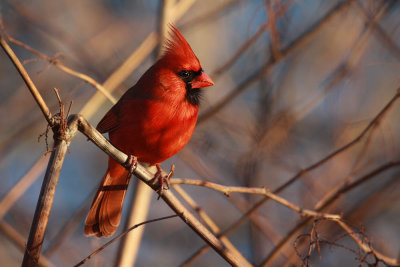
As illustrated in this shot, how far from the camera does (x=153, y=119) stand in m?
2.35

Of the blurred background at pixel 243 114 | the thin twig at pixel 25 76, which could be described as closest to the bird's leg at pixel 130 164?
the thin twig at pixel 25 76

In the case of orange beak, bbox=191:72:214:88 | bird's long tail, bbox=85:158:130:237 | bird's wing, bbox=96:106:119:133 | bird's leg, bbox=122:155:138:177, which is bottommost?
bird's leg, bbox=122:155:138:177

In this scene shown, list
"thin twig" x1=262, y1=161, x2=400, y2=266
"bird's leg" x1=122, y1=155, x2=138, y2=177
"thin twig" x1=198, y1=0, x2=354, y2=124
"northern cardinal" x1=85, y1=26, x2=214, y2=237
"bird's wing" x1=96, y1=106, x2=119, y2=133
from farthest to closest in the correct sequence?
1. "thin twig" x1=198, y1=0, x2=354, y2=124
2. "bird's wing" x1=96, y1=106, x2=119, y2=133
3. "northern cardinal" x1=85, y1=26, x2=214, y2=237
4. "thin twig" x1=262, y1=161, x2=400, y2=266
5. "bird's leg" x1=122, y1=155, x2=138, y2=177

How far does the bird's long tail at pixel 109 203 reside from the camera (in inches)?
103

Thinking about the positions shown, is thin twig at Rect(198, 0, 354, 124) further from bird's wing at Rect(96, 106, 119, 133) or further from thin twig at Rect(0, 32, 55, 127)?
thin twig at Rect(0, 32, 55, 127)

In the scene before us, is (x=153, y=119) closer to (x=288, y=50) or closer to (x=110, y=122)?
(x=110, y=122)

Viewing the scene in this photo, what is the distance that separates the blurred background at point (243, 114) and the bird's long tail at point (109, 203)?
0.22ft

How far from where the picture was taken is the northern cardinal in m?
2.36

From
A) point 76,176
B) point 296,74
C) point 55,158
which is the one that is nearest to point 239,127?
point 296,74

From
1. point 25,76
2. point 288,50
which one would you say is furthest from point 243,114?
point 25,76

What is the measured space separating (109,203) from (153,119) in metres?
0.63

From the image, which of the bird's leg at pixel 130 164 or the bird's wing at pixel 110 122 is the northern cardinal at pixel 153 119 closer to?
the bird's wing at pixel 110 122

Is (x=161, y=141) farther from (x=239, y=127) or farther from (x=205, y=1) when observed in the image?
(x=205, y=1)

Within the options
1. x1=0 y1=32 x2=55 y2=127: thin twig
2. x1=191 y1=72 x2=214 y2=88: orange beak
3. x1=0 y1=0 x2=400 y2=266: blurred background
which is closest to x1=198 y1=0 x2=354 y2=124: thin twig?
x1=0 y1=0 x2=400 y2=266: blurred background
